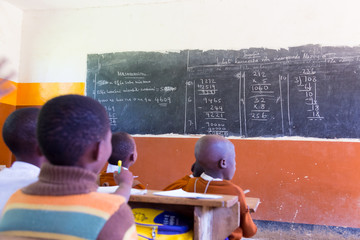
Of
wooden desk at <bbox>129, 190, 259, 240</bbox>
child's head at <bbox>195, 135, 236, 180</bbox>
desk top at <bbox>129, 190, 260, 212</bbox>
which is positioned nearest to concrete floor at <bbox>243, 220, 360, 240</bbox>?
child's head at <bbox>195, 135, 236, 180</bbox>

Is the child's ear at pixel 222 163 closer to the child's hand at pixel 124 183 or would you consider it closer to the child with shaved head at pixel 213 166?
the child with shaved head at pixel 213 166

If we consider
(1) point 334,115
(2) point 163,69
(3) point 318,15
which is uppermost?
(3) point 318,15

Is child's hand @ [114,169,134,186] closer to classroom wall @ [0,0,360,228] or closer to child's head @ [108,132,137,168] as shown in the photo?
child's head @ [108,132,137,168]

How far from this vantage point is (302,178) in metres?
3.79

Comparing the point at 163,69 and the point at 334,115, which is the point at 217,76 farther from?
the point at 334,115

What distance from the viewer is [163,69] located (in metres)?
4.37

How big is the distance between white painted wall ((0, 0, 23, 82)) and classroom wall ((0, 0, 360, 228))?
0.09m

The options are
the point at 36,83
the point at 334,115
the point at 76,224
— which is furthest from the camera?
the point at 36,83

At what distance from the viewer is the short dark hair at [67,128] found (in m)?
0.89

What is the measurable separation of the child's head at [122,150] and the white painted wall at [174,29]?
7.02 ft

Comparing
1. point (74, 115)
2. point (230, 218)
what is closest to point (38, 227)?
point (74, 115)

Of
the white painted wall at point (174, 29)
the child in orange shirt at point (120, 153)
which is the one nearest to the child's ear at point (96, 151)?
the child in orange shirt at point (120, 153)

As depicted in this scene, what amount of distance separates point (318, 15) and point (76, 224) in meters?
3.87

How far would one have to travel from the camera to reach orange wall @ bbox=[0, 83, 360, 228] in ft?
12.0
